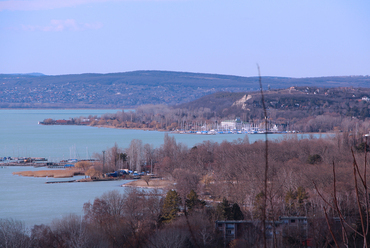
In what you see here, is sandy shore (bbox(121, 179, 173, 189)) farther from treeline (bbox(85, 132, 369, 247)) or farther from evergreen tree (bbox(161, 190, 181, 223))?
evergreen tree (bbox(161, 190, 181, 223))

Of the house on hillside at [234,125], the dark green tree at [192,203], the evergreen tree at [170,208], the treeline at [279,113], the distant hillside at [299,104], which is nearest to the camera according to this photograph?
the evergreen tree at [170,208]

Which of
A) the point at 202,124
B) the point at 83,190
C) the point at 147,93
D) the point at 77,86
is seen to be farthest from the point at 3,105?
the point at 83,190

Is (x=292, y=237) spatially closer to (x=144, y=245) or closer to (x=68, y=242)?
(x=144, y=245)

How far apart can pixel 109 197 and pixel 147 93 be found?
77.6 meters

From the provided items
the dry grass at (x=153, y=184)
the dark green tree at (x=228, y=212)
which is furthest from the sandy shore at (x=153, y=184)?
the dark green tree at (x=228, y=212)

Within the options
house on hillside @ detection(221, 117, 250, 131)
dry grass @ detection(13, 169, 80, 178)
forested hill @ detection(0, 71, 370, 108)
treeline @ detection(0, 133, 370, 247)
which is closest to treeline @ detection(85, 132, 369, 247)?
treeline @ detection(0, 133, 370, 247)

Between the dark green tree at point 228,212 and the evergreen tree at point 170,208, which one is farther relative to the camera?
the evergreen tree at point 170,208

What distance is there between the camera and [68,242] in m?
5.58

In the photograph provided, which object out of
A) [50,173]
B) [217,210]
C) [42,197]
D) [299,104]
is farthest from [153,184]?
[299,104]

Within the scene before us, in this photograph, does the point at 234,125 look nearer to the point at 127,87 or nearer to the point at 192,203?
the point at 192,203

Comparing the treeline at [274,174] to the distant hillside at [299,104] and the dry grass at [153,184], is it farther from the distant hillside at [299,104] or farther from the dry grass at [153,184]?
the distant hillside at [299,104]

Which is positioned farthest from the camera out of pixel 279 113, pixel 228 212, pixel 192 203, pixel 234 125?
pixel 279 113

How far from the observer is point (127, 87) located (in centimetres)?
8906

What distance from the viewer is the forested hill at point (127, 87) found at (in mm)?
79875
